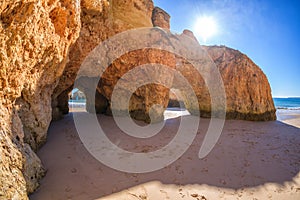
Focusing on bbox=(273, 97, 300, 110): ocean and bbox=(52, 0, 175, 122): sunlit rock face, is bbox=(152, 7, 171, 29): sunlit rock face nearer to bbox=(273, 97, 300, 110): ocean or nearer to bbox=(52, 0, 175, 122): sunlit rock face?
bbox=(52, 0, 175, 122): sunlit rock face

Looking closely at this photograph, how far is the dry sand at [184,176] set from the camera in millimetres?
3250

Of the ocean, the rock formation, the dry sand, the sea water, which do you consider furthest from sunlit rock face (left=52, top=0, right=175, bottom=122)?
the ocean

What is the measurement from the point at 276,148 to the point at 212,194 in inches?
160

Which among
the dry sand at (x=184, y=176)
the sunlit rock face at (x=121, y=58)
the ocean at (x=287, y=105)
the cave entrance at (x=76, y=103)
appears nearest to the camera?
the dry sand at (x=184, y=176)

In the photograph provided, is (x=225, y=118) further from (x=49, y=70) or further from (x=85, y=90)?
(x=49, y=70)

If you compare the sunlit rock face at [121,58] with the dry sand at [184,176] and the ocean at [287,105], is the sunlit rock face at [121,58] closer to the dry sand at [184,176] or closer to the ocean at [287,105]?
the dry sand at [184,176]

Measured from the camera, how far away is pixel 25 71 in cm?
338

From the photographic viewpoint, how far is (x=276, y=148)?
570cm

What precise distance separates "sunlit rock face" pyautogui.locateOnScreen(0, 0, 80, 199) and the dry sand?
0.61 m

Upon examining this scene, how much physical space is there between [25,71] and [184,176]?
4.41 m

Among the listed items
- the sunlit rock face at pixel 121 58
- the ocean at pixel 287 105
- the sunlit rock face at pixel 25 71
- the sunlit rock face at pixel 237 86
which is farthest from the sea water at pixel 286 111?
the sunlit rock face at pixel 25 71

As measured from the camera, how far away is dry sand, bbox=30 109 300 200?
3.25 m

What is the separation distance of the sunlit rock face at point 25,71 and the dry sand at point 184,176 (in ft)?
2.01

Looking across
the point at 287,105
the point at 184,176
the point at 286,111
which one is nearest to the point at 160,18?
the point at 184,176
